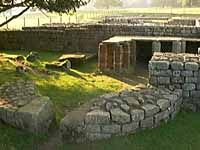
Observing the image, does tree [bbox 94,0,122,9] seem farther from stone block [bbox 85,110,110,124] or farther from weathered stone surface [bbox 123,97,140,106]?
stone block [bbox 85,110,110,124]

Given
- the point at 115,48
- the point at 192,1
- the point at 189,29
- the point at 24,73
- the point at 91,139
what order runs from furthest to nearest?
the point at 192,1
the point at 189,29
the point at 115,48
the point at 24,73
the point at 91,139

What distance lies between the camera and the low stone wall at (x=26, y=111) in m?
7.65

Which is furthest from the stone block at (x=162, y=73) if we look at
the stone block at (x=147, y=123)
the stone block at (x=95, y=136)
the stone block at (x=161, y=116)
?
the stone block at (x=95, y=136)

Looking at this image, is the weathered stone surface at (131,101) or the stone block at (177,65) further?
the stone block at (177,65)

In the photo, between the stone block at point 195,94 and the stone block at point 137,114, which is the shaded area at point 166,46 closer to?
the stone block at point 195,94

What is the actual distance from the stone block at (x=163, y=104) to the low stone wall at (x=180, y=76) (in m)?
1.01

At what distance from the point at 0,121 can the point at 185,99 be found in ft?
13.7

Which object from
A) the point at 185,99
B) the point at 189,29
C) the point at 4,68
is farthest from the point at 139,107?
the point at 189,29

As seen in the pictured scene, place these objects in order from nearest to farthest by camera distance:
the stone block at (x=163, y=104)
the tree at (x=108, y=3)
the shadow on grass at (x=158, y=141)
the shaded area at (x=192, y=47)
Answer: the shadow on grass at (x=158, y=141) → the stone block at (x=163, y=104) → the shaded area at (x=192, y=47) → the tree at (x=108, y=3)

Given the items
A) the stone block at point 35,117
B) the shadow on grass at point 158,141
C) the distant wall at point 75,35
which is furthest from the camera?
the distant wall at point 75,35

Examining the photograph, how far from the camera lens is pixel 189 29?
16.5 metres

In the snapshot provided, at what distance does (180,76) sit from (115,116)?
7.84 feet

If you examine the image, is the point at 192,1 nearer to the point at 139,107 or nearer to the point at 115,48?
the point at 115,48

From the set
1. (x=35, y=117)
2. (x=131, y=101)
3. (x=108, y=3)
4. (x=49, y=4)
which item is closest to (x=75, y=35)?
(x=49, y=4)
